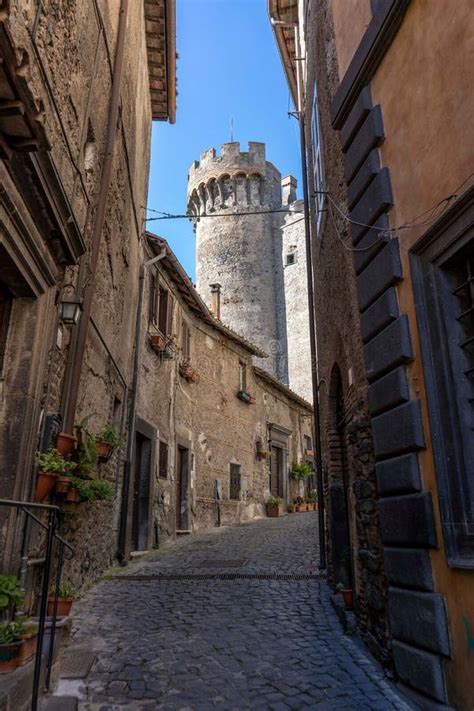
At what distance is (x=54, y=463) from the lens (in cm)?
445

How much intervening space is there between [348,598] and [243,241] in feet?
109

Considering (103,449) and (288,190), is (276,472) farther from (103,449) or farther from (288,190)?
(288,190)

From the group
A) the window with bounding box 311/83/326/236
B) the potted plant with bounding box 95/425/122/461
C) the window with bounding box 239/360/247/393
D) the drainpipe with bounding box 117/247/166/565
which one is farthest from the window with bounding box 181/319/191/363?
the potted plant with bounding box 95/425/122/461

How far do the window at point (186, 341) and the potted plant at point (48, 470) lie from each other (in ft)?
27.4

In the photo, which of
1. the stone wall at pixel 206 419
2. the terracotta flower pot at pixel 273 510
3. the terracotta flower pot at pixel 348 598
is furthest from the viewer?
the terracotta flower pot at pixel 273 510

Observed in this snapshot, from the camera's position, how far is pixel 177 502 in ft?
41.3

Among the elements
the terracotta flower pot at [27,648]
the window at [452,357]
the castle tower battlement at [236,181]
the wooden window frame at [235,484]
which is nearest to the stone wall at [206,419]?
the wooden window frame at [235,484]

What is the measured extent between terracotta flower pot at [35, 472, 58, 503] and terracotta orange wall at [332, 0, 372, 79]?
4700 mm

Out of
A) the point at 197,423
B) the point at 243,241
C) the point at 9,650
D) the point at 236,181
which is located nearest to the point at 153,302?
the point at 197,423

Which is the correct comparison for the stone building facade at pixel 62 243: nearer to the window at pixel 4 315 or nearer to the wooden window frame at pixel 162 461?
the window at pixel 4 315

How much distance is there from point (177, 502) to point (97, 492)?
765cm

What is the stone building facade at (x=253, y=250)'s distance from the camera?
3366 centimetres

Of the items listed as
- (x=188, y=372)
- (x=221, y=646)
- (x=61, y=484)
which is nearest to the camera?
(x=221, y=646)

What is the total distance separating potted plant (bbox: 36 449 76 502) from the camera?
436 centimetres
